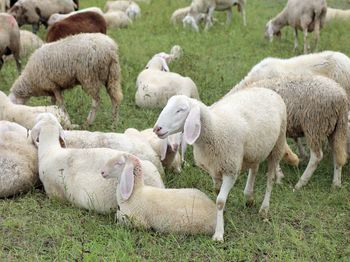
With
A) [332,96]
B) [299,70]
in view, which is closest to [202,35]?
[299,70]

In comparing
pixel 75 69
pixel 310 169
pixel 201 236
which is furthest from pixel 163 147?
pixel 75 69

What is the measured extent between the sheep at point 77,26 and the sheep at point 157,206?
225 inches

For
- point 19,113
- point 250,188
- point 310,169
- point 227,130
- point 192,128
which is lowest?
point 310,169

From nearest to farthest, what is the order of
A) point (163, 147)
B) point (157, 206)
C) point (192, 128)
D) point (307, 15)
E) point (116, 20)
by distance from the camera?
point (192, 128), point (157, 206), point (163, 147), point (307, 15), point (116, 20)

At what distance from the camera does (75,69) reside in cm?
722

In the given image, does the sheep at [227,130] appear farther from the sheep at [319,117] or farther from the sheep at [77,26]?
the sheep at [77,26]

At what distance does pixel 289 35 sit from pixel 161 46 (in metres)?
3.59

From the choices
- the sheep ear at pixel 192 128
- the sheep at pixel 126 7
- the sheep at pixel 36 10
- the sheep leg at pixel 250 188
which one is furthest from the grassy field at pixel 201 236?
the sheep at pixel 126 7

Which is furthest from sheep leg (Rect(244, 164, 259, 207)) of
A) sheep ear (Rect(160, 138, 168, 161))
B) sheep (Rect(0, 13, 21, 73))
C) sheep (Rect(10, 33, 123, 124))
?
sheep (Rect(0, 13, 21, 73))

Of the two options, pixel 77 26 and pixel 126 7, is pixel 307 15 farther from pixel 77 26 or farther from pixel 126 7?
pixel 126 7

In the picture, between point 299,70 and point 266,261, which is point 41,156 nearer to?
point 266,261

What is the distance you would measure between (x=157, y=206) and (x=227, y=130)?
→ 80 centimetres

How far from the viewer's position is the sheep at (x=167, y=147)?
5734 millimetres

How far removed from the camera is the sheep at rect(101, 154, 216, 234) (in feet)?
14.7
